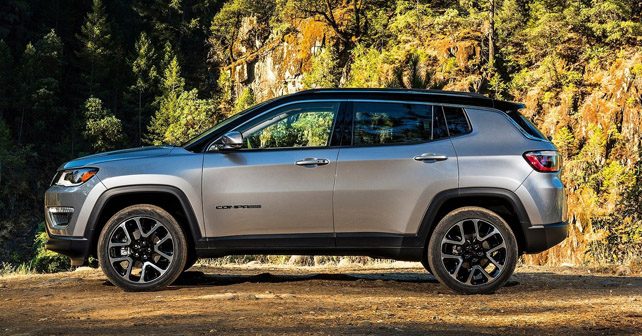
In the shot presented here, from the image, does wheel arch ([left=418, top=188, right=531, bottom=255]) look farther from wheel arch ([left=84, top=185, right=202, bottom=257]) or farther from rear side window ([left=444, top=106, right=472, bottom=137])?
wheel arch ([left=84, top=185, right=202, bottom=257])

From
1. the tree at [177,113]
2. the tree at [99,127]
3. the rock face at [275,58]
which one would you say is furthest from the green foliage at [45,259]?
the rock face at [275,58]

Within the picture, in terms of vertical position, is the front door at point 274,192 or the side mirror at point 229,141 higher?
the side mirror at point 229,141

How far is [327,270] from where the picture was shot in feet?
31.1

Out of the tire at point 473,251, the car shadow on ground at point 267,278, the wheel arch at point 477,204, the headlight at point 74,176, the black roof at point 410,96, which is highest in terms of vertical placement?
the black roof at point 410,96

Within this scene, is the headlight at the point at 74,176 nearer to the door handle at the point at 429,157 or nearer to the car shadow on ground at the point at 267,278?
the car shadow on ground at the point at 267,278

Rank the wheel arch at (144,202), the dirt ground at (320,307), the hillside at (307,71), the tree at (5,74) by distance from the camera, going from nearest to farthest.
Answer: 1. the dirt ground at (320,307)
2. the wheel arch at (144,202)
3. the hillside at (307,71)
4. the tree at (5,74)

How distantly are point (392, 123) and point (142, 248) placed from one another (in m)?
2.52

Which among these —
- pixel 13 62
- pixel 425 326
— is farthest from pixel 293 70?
pixel 425 326

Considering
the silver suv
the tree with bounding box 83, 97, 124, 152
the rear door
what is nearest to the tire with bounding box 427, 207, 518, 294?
the silver suv

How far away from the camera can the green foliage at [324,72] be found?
5738 centimetres

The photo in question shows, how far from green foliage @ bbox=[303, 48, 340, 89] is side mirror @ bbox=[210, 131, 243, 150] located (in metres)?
49.8

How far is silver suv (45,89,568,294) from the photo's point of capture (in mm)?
6766

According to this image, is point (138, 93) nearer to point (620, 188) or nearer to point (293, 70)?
point (293, 70)

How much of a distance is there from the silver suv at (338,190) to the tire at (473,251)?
0.01 m
